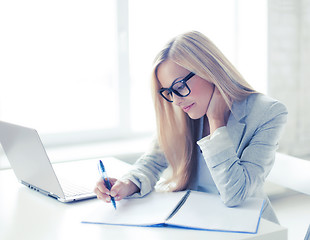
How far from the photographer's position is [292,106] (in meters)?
2.91

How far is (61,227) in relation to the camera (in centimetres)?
109

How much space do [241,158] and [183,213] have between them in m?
→ 0.28

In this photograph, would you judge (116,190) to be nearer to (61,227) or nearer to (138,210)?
(138,210)

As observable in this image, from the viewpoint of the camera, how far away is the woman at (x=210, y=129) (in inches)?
48.8

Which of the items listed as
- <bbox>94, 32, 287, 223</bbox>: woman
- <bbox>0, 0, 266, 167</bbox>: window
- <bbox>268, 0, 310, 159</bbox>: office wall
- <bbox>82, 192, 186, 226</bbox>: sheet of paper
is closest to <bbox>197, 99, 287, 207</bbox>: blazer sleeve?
<bbox>94, 32, 287, 223</bbox>: woman

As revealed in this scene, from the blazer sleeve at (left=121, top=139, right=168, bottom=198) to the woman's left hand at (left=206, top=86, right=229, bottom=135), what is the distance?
0.90 feet

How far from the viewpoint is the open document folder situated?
41.4 inches

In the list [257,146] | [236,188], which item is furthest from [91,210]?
[257,146]

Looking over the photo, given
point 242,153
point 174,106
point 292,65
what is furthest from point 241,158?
point 292,65

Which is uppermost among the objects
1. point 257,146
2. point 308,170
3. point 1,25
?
point 1,25

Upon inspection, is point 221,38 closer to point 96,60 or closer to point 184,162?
point 96,60

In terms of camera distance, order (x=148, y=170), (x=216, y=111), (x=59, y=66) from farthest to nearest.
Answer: (x=59, y=66)
(x=148, y=170)
(x=216, y=111)

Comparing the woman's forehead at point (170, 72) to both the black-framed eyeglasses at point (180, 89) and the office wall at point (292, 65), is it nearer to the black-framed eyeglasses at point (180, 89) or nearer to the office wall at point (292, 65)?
the black-framed eyeglasses at point (180, 89)

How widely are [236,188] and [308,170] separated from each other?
378 mm
